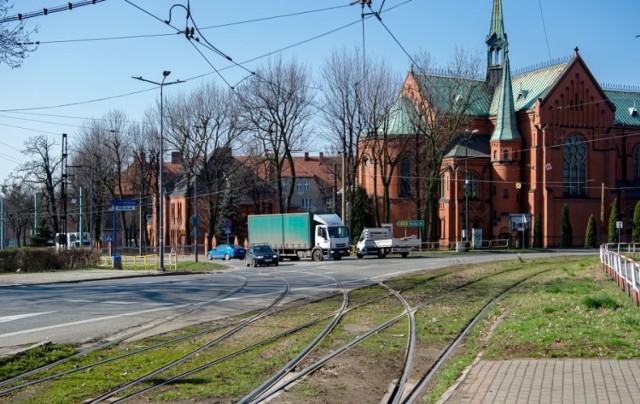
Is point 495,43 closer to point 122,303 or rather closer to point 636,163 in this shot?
point 636,163

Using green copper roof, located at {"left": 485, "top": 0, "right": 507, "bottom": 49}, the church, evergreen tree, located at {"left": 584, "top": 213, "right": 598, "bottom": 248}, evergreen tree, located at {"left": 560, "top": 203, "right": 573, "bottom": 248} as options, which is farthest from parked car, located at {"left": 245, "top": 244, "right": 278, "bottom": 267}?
green copper roof, located at {"left": 485, "top": 0, "right": 507, "bottom": 49}

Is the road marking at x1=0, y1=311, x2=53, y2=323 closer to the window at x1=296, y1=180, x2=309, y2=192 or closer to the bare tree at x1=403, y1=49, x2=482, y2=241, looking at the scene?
the bare tree at x1=403, y1=49, x2=482, y2=241

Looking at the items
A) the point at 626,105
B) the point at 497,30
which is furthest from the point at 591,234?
the point at 497,30

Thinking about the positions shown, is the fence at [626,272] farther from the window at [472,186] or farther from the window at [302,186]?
the window at [302,186]

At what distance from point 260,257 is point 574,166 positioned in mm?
39608

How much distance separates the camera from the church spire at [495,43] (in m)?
79.1

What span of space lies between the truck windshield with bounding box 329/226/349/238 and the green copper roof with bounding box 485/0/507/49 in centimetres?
3798

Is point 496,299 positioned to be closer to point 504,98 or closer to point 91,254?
point 91,254

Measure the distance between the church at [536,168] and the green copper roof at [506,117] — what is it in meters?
0.10

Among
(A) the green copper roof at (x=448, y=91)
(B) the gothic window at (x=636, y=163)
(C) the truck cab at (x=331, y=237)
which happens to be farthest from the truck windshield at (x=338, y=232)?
(B) the gothic window at (x=636, y=163)

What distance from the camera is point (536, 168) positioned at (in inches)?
2805

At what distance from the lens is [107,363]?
10.9 meters

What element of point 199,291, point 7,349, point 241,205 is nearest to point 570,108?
point 241,205

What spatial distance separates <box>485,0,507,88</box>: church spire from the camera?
79125mm
